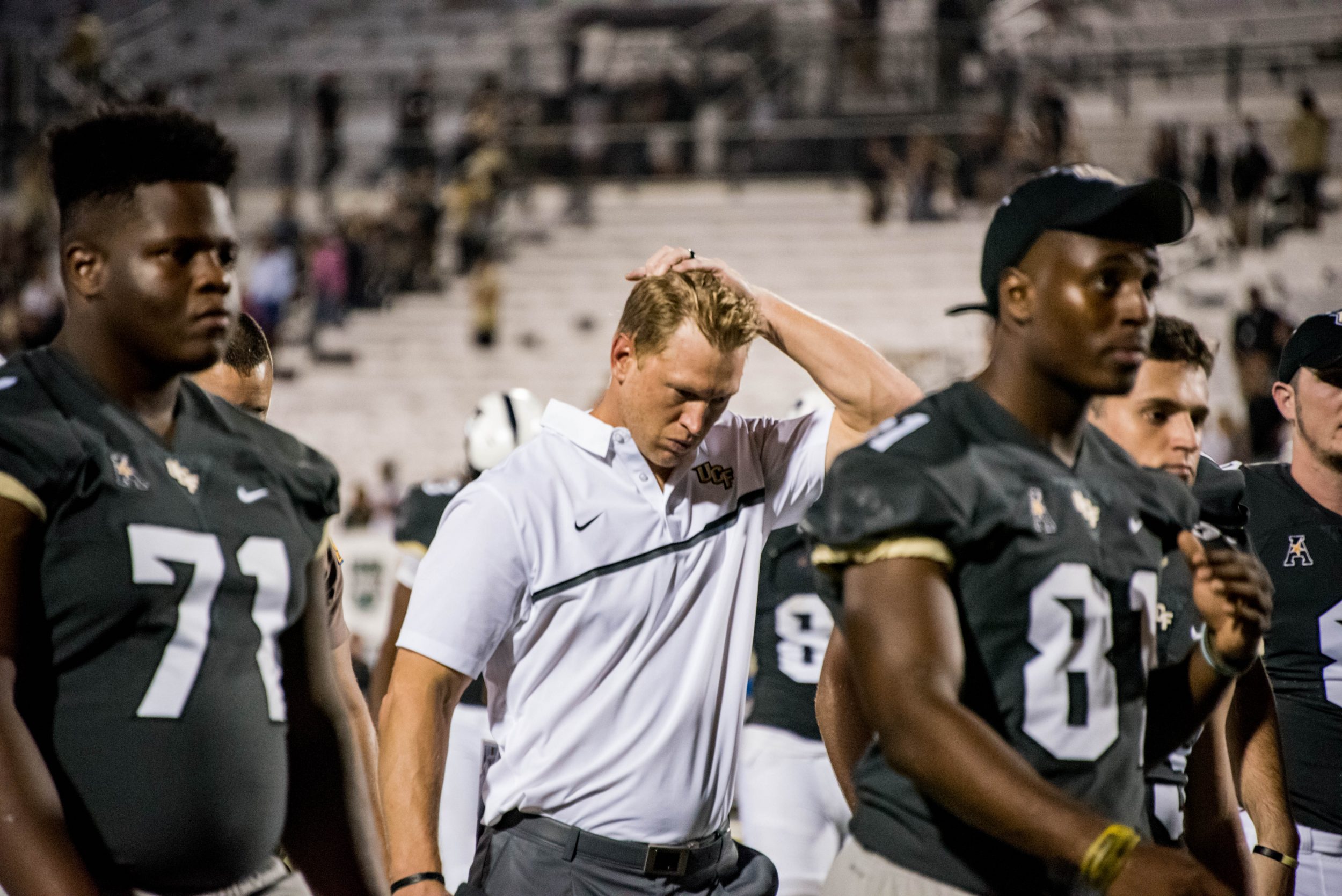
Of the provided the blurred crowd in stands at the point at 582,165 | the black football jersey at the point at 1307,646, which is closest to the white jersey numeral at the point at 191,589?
the black football jersey at the point at 1307,646

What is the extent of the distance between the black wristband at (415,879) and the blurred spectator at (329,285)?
52.6ft

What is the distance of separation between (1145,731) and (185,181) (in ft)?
6.12

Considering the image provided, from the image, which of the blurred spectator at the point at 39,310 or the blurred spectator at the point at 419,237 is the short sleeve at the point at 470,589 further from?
the blurred spectator at the point at 419,237

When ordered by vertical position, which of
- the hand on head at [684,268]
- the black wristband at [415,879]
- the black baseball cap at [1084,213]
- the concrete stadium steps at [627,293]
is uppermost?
the black baseball cap at [1084,213]

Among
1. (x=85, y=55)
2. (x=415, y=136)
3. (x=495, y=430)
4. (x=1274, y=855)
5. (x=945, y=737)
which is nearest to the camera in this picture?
(x=945, y=737)

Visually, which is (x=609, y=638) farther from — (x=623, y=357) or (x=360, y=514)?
(x=360, y=514)

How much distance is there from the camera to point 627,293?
654 inches

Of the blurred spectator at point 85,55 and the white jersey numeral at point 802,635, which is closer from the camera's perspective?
the white jersey numeral at point 802,635

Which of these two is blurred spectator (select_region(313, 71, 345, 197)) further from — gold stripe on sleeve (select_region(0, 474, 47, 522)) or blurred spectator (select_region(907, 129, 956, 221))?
gold stripe on sleeve (select_region(0, 474, 47, 522))

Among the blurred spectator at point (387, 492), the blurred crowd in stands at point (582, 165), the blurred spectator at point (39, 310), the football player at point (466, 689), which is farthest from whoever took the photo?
the blurred spectator at point (39, 310)

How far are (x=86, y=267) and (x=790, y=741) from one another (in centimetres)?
335

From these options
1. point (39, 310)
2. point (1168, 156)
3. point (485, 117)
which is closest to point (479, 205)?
point (485, 117)

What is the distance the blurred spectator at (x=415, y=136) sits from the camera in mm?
20719

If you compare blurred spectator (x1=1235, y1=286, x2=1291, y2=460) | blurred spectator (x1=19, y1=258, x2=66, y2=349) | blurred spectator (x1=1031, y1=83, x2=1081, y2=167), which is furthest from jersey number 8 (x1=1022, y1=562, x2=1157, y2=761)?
blurred spectator (x1=19, y1=258, x2=66, y2=349)
